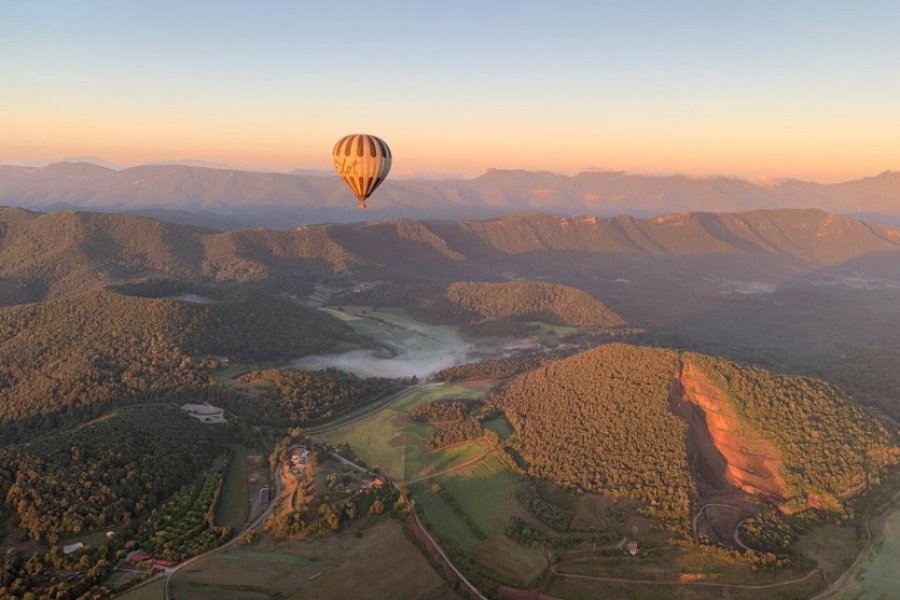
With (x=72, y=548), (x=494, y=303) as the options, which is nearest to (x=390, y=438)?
(x=72, y=548)

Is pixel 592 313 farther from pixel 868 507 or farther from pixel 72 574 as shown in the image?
pixel 72 574

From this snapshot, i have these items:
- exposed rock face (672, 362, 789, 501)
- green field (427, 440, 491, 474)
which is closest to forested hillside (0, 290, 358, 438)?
green field (427, 440, 491, 474)

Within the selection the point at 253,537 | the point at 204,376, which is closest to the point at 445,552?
the point at 253,537

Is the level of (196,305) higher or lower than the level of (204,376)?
higher

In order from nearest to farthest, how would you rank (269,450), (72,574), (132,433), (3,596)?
1. (3,596)
2. (72,574)
3. (132,433)
4. (269,450)

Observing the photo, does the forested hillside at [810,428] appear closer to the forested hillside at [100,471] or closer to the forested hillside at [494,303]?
the forested hillside at [100,471]

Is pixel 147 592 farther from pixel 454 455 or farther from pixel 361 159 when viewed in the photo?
pixel 361 159

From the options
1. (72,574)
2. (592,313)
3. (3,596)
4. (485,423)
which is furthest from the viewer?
(592,313)
